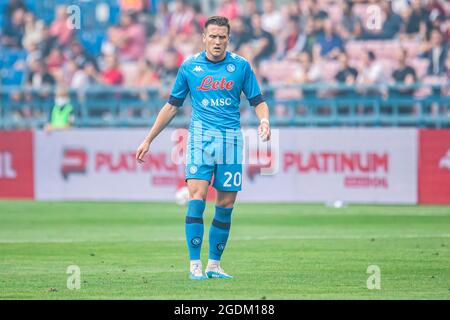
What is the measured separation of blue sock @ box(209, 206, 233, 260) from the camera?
1098cm

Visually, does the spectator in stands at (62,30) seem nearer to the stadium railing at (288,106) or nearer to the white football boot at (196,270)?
the stadium railing at (288,106)

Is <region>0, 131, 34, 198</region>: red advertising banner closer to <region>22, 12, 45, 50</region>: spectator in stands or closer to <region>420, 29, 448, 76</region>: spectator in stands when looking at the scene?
<region>22, 12, 45, 50</region>: spectator in stands

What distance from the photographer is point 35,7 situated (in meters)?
29.5

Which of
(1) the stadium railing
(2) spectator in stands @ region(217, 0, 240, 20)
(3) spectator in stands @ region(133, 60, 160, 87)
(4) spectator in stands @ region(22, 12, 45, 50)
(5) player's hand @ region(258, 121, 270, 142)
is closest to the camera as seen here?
(5) player's hand @ region(258, 121, 270, 142)

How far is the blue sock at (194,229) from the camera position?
35.3ft

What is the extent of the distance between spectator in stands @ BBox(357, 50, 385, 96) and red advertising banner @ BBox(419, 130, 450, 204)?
70.0 inches

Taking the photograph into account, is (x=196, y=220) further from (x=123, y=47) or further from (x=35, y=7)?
(x=35, y=7)

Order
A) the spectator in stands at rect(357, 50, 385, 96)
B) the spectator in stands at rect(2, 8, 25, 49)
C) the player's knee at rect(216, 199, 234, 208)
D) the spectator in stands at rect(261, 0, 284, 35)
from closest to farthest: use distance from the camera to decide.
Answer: the player's knee at rect(216, 199, 234, 208), the spectator in stands at rect(357, 50, 385, 96), the spectator in stands at rect(261, 0, 284, 35), the spectator in stands at rect(2, 8, 25, 49)

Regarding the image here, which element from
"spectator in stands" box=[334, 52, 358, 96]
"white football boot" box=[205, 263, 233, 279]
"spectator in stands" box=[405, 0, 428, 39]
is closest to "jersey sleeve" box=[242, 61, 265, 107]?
"white football boot" box=[205, 263, 233, 279]

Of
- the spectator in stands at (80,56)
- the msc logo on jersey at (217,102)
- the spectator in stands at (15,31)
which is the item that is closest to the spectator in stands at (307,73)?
the spectator in stands at (80,56)

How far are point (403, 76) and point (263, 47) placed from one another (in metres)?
3.53

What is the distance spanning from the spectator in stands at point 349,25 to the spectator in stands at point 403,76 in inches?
76.8

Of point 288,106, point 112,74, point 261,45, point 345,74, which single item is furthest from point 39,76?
point 345,74

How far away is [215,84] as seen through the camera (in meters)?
10.9
